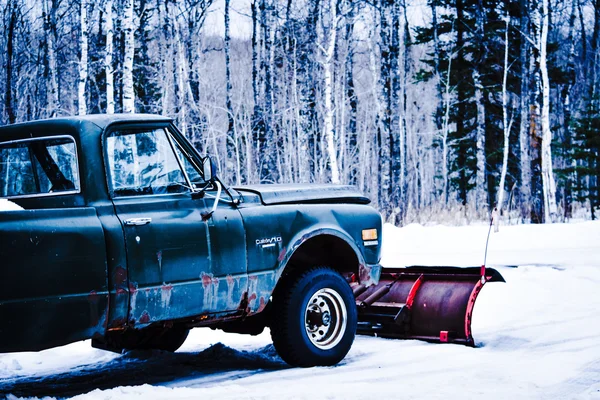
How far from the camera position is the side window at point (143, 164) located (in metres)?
5.84

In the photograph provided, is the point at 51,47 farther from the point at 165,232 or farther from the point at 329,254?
the point at 165,232

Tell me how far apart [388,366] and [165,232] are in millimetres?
2243

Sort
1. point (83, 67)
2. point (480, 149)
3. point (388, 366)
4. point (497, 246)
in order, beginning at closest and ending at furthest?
point (388, 366) < point (497, 246) < point (83, 67) < point (480, 149)

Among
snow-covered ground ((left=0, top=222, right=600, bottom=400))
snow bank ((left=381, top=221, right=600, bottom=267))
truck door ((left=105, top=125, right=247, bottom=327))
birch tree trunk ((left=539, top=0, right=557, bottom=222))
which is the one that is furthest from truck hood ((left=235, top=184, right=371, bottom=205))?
birch tree trunk ((left=539, top=0, right=557, bottom=222))

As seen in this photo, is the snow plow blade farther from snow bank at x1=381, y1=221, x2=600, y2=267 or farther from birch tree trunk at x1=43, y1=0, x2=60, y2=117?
birch tree trunk at x1=43, y1=0, x2=60, y2=117

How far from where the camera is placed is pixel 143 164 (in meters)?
6.05

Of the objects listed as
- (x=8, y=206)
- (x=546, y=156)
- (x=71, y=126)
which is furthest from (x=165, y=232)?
(x=546, y=156)

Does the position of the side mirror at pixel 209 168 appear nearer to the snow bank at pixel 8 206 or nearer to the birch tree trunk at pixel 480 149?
the snow bank at pixel 8 206

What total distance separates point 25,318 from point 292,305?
7.76ft

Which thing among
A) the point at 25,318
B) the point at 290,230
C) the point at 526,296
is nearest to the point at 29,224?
the point at 25,318

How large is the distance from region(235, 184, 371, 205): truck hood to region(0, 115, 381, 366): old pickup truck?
13mm

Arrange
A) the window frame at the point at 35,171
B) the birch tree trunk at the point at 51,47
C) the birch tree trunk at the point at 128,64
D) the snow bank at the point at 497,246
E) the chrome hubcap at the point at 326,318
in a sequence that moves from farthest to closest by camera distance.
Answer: the birch tree trunk at the point at 51,47, the birch tree trunk at the point at 128,64, the snow bank at the point at 497,246, the chrome hubcap at the point at 326,318, the window frame at the point at 35,171

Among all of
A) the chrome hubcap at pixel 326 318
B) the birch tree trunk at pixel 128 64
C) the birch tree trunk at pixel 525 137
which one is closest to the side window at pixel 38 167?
the chrome hubcap at pixel 326 318

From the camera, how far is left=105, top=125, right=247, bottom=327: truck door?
572cm
